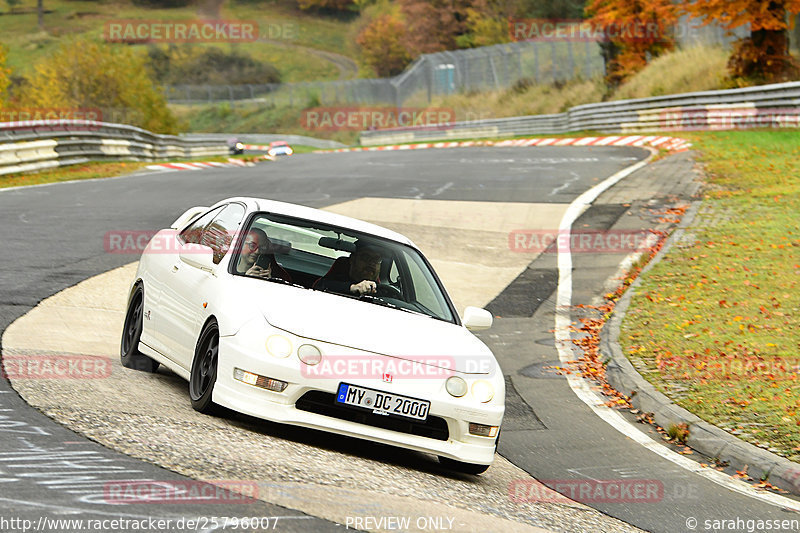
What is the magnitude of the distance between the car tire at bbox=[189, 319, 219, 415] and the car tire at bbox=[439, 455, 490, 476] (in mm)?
1538

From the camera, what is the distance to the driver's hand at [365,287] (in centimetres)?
766

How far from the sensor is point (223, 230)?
8211 millimetres

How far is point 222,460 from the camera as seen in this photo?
578 centimetres

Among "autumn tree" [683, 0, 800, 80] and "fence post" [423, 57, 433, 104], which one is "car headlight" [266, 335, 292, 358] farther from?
"fence post" [423, 57, 433, 104]

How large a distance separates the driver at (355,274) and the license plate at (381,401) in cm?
126

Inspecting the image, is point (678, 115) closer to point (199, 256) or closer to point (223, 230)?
point (223, 230)

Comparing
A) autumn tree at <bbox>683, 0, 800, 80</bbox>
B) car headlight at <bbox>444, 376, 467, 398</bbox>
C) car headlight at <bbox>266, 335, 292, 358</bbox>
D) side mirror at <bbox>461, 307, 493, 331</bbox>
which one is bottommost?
car headlight at <bbox>444, 376, 467, 398</bbox>

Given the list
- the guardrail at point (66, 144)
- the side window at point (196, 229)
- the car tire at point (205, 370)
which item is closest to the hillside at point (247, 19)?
the guardrail at point (66, 144)

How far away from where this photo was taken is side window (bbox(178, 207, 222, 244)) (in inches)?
344

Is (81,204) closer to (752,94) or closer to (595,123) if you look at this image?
(752,94)

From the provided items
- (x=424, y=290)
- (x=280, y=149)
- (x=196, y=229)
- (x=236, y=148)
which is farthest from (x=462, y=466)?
(x=280, y=149)

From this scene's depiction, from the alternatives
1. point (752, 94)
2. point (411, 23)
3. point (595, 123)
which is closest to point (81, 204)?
point (752, 94)

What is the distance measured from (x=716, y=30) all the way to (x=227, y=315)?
140 feet

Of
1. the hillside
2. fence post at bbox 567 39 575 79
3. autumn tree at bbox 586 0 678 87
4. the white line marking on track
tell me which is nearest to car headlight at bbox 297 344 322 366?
the white line marking on track
